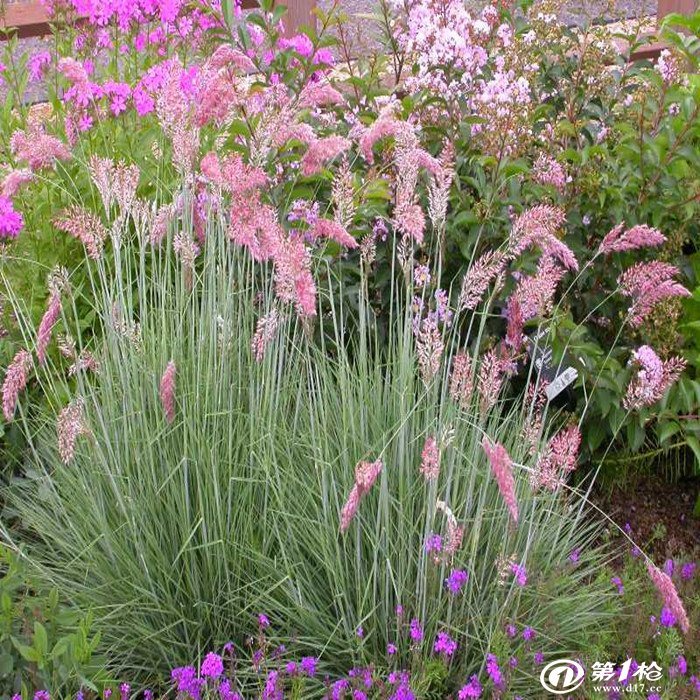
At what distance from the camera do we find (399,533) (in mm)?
2619

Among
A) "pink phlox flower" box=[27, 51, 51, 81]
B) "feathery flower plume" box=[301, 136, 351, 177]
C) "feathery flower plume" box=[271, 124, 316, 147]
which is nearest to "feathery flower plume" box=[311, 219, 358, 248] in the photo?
"feathery flower plume" box=[301, 136, 351, 177]


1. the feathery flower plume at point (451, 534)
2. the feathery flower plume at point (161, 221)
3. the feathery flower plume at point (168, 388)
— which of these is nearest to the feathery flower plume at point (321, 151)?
the feathery flower plume at point (161, 221)

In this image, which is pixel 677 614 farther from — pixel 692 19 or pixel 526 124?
pixel 692 19

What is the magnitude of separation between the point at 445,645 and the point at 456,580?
0.48 feet

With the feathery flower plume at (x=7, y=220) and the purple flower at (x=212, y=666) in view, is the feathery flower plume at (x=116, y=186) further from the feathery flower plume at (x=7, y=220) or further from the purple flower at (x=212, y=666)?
the purple flower at (x=212, y=666)

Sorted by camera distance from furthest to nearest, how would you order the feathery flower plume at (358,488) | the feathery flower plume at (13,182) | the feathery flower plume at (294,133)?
1. the feathery flower plume at (294,133)
2. the feathery flower plume at (13,182)
3. the feathery flower plume at (358,488)

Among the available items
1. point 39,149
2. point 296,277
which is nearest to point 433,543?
point 296,277

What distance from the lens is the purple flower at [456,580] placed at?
97.6 inches

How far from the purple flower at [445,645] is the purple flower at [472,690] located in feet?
0.26

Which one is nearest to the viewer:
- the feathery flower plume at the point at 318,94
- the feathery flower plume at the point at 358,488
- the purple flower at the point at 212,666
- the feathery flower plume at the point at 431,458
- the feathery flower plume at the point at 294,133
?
the feathery flower plume at the point at 358,488

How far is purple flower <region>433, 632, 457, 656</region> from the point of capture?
8.15 feet

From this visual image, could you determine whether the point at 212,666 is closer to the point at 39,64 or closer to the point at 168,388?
the point at 168,388

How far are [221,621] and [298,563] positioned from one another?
11.6 inches

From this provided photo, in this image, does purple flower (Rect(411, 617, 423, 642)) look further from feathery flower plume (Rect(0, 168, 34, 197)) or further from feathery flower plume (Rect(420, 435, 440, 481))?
feathery flower plume (Rect(0, 168, 34, 197))
